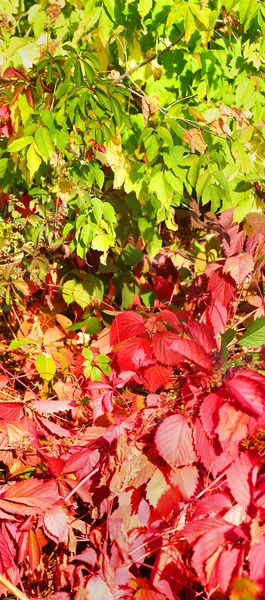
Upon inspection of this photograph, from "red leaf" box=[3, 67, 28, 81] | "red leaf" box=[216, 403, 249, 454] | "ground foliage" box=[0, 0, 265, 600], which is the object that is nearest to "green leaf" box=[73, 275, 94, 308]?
"ground foliage" box=[0, 0, 265, 600]

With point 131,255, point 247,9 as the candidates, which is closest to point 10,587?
point 131,255

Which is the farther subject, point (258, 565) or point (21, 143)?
point (21, 143)

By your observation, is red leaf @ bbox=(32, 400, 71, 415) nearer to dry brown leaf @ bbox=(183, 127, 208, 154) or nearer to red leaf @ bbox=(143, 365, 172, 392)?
red leaf @ bbox=(143, 365, 172, 392)

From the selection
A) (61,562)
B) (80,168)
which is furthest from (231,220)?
(61,562)

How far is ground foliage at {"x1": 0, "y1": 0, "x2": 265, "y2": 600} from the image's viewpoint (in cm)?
168

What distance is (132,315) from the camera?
2.27 metres

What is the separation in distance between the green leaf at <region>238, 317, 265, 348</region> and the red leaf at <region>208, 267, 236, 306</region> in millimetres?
490

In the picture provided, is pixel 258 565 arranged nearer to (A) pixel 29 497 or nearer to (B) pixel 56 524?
(B) pixel 56 524

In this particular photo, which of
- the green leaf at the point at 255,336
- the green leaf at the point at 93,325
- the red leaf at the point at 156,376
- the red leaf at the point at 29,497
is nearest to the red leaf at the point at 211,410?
the green leaf at the point at 255,336

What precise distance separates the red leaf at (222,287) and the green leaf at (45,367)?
24.1 inches

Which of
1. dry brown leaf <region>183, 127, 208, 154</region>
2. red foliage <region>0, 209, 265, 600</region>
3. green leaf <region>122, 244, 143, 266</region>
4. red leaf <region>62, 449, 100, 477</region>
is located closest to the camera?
red foliage <region>0, 209, 265, 600</region>

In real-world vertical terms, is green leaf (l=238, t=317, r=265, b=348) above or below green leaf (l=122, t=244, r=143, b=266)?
above

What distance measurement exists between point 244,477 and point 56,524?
54 cm

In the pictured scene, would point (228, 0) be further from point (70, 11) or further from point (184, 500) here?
point (184, 500)
